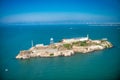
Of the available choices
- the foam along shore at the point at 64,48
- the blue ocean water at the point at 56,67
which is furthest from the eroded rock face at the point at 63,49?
the blue ocean water at the point at 56,67

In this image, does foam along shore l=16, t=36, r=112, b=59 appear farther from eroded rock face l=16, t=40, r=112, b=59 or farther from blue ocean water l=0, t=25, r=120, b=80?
blue ocean water l=0, t=25, r=120, b=80

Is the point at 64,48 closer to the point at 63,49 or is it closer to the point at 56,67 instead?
the point at 63,49

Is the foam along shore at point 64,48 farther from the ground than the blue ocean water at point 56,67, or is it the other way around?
the foam along shore at point 64,48

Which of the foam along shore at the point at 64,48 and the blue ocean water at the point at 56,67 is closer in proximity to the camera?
the blue ocean water at the point at 56,67

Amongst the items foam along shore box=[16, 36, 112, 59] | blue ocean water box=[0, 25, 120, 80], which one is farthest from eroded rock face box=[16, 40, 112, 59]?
blue ocean water box=[0, 25, 120, 80]

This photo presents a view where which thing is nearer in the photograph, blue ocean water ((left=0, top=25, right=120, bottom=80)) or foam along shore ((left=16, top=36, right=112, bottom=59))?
blue ocean water ((left=0, top=25, right=120, bottom=80))

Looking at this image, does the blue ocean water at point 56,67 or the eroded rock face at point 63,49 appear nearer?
the blue ocean water at point 56,67

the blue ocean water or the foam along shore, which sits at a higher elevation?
the foam along shore

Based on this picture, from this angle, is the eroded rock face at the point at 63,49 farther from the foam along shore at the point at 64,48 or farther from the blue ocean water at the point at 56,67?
the blue ocean water at the point at 56,67
